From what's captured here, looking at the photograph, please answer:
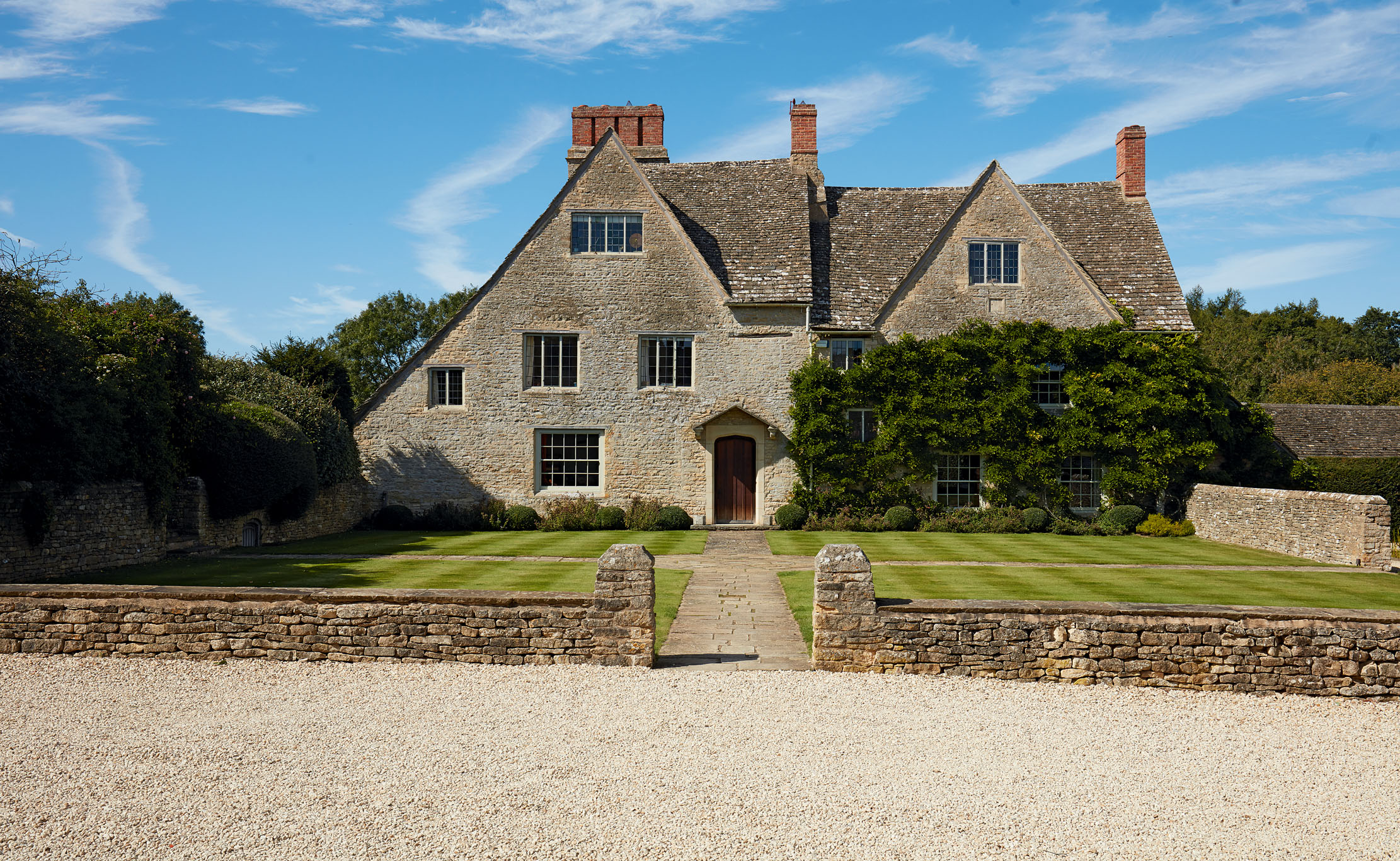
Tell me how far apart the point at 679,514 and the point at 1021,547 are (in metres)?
9.05

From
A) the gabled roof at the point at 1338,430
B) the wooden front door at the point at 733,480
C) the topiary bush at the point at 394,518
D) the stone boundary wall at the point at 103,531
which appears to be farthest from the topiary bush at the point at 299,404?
the gabled roof at the point at 1338,430

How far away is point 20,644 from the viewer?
10.3 metres

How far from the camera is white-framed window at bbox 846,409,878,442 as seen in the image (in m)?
25.9

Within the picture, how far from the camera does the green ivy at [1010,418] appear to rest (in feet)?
81.4

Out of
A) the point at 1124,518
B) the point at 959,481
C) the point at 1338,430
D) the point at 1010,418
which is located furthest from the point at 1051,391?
the point at 1338,430

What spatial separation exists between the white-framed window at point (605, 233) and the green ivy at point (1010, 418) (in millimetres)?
6239

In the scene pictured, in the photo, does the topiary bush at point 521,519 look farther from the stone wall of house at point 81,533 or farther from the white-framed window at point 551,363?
the stone wall of house at point 81,533

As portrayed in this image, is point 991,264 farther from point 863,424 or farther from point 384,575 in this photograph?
point 384,575

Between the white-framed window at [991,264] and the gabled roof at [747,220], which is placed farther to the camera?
the white-framed window at [991,264]

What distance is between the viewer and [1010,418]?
25109mm

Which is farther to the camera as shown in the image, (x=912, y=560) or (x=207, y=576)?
(x=912, y=560)

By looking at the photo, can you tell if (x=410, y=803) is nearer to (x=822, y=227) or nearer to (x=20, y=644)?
(x=20, y=644)

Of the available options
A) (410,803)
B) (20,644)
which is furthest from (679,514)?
(410,803)

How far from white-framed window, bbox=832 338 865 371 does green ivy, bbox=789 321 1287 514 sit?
799 millimetres
